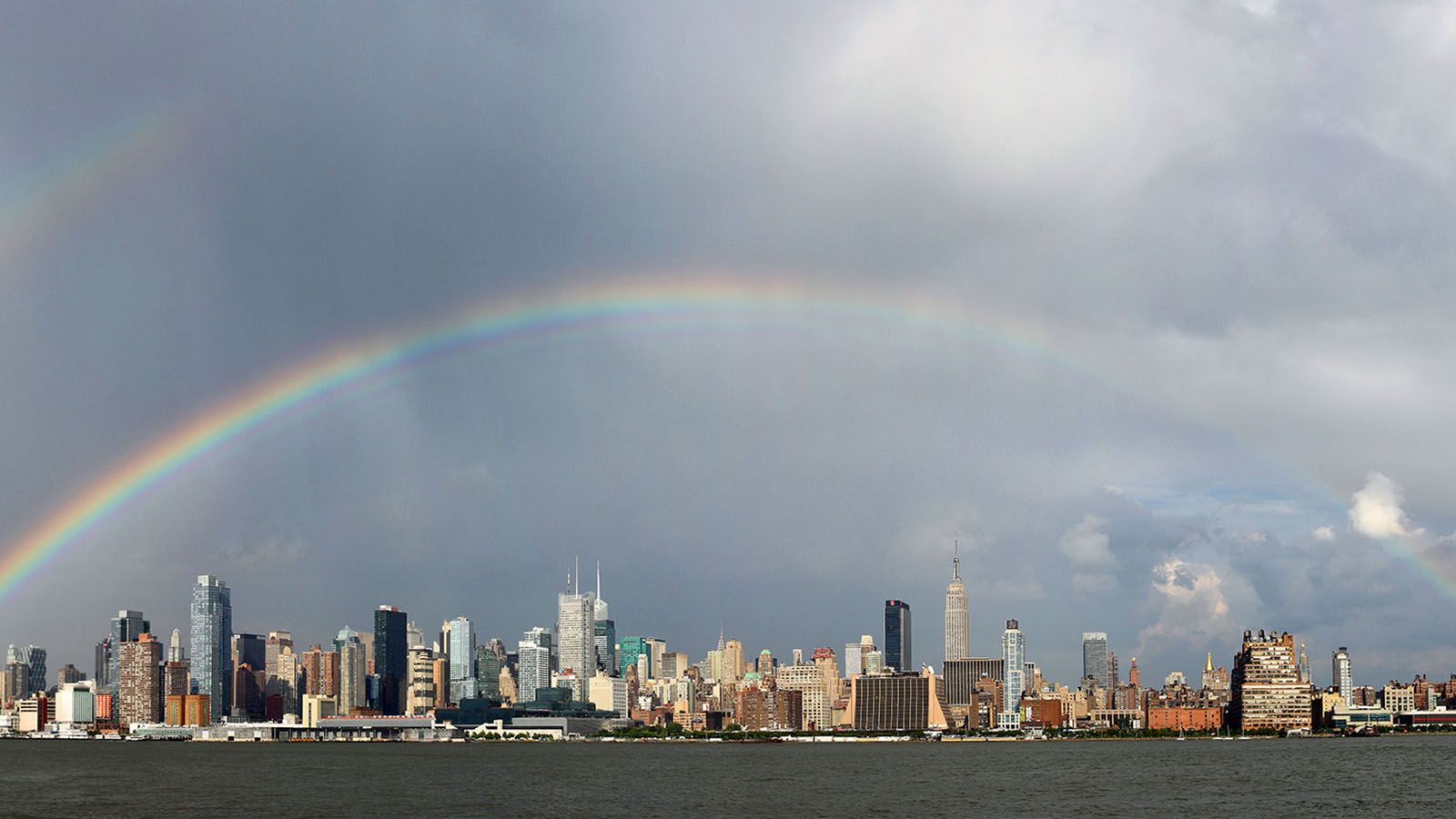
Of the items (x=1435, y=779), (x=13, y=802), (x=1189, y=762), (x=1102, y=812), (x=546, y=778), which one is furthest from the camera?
(x=1189, y=762)

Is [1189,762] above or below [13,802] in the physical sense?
below

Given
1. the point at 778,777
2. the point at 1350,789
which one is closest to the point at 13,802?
the point at 778,777

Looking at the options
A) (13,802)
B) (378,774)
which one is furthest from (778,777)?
(13,802)

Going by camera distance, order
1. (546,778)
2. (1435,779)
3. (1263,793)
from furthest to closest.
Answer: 1. (546,778)
2. (1435,779)
3. (1263,793)

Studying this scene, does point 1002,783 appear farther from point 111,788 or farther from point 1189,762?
point 111,788

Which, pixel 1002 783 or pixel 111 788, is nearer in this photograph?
pixel 111 788

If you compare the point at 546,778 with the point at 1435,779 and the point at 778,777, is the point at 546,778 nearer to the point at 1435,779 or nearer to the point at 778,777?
the point at 778,777
